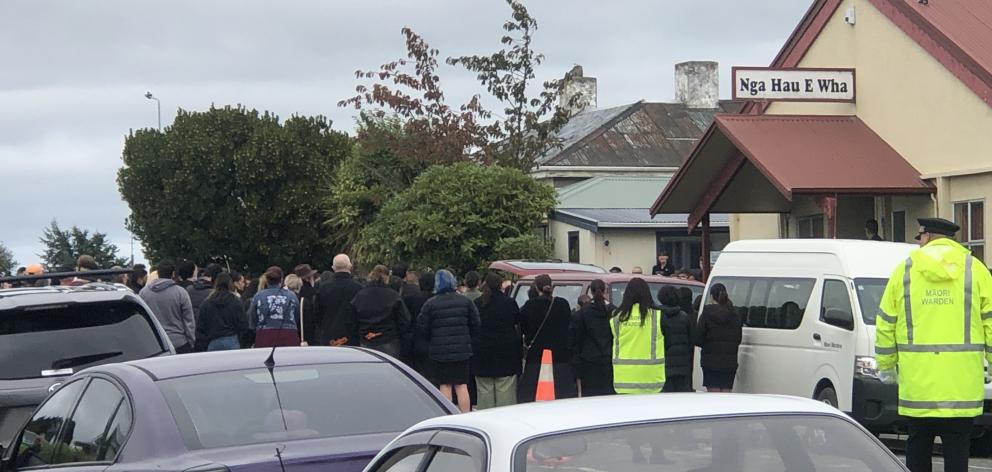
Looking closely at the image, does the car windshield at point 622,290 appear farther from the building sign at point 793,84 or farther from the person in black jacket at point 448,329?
the building sign at point 793,84

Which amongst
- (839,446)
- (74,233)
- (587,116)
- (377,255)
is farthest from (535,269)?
(74,233)

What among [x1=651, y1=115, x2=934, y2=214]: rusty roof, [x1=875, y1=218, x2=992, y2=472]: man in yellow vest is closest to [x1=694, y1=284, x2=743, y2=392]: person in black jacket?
[x1=875, y1=218, x2=992, y2=472]: man in yellow vest

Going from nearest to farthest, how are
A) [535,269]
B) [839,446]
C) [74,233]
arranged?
1. [839,446]
2. [535,269]
3. [74,233]

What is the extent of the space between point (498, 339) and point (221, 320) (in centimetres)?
289

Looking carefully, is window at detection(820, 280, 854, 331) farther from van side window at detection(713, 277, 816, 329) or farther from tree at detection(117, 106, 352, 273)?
tree at detection(117, 106, 352, 273)

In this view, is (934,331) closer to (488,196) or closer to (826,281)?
(826,281)

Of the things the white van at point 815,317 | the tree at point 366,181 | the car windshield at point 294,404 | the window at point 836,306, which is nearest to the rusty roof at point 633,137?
the tree at point 366,181

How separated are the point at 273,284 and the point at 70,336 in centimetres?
514

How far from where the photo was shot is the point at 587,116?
2206 inches

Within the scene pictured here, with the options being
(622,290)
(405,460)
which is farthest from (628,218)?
(405,460)

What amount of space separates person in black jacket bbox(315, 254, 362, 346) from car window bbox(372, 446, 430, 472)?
1014 centimetres

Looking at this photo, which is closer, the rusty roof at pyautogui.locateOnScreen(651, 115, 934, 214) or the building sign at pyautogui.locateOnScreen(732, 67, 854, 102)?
the rusty roof at pyautogui.locateOnScreen(651, 115, 934, 214)

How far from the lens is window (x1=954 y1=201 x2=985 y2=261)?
21906 mm

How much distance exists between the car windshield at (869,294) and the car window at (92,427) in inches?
324
